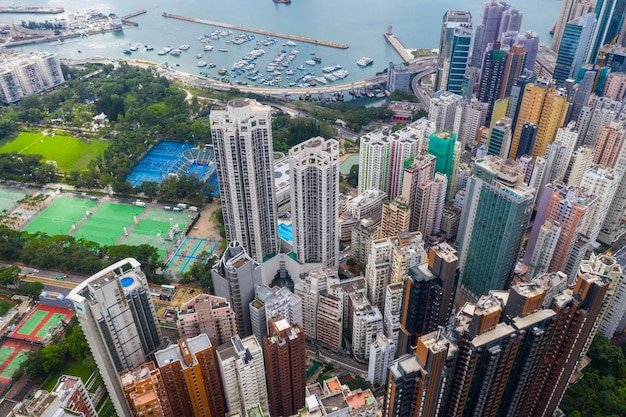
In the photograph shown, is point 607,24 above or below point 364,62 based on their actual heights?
above

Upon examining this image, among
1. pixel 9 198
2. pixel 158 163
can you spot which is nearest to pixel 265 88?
pixel 158 163

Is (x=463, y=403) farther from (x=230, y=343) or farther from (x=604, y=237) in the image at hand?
(x=604, y=237)

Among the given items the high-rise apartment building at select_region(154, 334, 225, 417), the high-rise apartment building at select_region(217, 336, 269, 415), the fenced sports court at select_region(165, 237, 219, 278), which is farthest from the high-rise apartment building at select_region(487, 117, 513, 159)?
the high-rise apartment building at select_region(154, 334, 225, 417)

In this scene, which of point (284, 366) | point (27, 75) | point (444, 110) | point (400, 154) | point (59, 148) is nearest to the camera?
point (284, 366)

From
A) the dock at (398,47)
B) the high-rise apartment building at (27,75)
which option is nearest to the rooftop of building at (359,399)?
the high-rise apartment building at (27,75)

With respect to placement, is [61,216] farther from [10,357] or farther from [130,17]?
[130,17]

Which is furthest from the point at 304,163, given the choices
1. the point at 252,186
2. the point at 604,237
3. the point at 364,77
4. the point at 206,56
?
the point at 206,56
